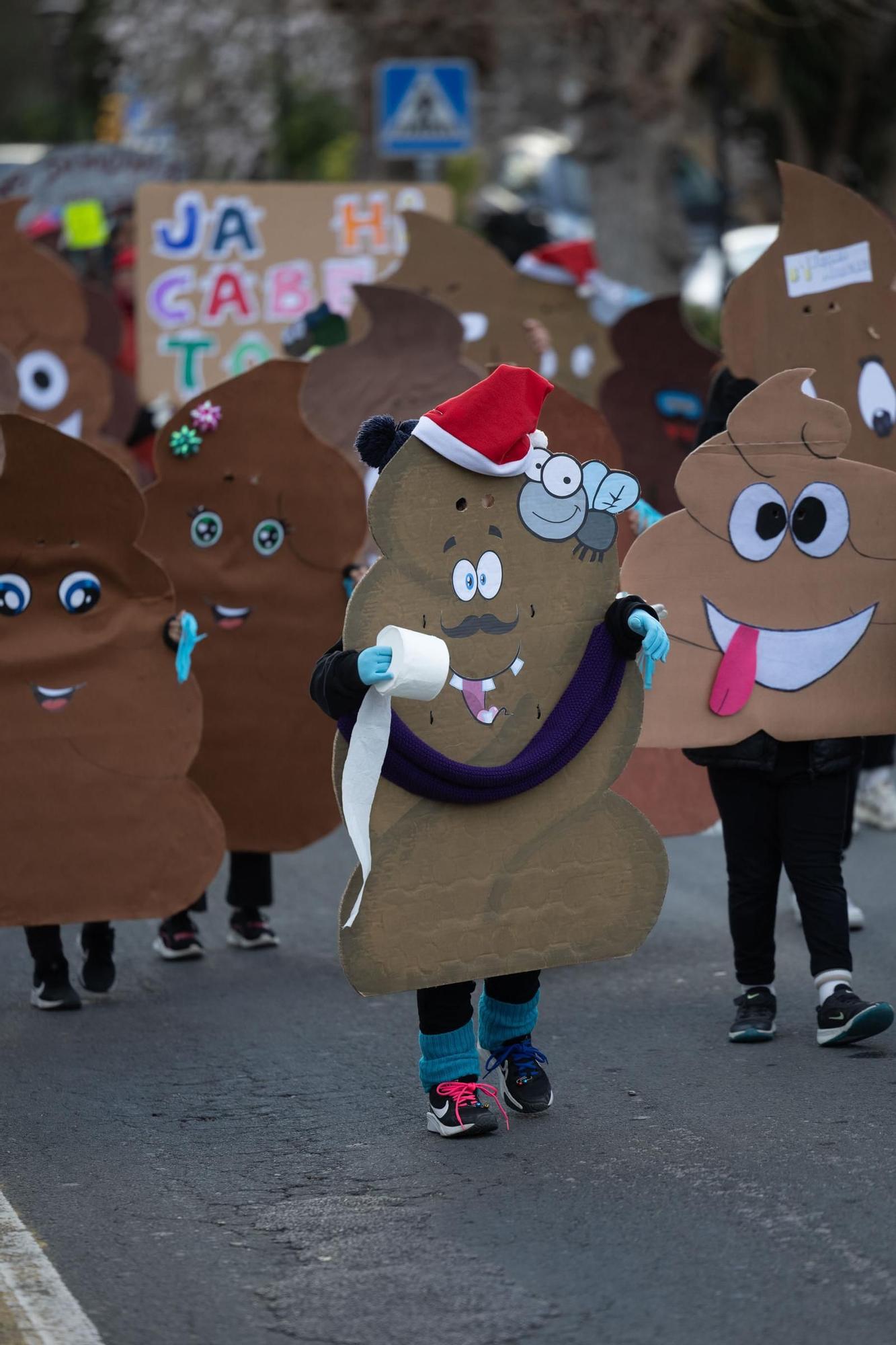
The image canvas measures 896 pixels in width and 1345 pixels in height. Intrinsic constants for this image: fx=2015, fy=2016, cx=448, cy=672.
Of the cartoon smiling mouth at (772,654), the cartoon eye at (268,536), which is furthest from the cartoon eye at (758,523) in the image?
the cartoon eye at (268,536)

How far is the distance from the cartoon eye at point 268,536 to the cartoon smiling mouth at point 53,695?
38.0 inches

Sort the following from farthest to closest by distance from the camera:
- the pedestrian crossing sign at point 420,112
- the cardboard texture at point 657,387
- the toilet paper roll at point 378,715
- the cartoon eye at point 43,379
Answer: the pedestrian crossing sign at point 420,112, the cartoon eye at point 43,379, the cardboard texture at point 657,387, the toilet paper roll at point 378,715

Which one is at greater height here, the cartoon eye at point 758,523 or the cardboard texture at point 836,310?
the cardboard texture at point 836,310

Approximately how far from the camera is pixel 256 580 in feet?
21.1

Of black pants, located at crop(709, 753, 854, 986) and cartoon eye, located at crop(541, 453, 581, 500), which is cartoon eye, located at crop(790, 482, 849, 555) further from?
cartoon eye, located at crop(541, 453, 581, 500)

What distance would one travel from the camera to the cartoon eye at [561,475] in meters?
4.59

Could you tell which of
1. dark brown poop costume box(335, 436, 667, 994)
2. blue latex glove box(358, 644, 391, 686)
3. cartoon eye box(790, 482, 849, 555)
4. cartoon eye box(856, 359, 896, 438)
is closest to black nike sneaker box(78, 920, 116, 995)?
dark brown poop costume box(335, 436, 667, 994)

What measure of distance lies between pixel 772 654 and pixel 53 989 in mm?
2322

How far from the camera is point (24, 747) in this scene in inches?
221

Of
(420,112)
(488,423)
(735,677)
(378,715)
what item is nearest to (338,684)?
(378,715)

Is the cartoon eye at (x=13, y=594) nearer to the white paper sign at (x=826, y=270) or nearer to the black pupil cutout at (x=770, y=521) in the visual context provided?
the black pupil cutout at (x=770, y=521)

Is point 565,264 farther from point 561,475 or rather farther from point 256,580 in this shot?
point 561,475

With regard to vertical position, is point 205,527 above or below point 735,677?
above

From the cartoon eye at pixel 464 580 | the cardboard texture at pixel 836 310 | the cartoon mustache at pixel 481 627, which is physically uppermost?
the cardboard texture at pixel 836 310
